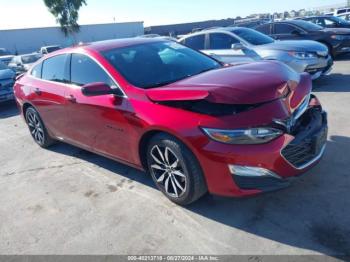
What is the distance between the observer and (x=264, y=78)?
11.2ft

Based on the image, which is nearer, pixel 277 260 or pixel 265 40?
pixel 277 260

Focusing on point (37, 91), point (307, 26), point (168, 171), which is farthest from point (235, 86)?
point (307, 26)

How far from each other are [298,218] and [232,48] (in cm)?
604

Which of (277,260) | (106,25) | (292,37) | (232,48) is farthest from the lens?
(106,25)

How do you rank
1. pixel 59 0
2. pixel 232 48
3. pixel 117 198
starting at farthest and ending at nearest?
pixel 59 0 < pixel 232 48 < pixel 117 198

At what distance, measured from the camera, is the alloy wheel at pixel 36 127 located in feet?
18.8

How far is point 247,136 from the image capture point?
2.94 metres

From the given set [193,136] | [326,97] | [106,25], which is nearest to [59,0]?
[106,25]

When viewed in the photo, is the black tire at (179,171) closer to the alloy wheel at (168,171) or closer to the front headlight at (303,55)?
the alloy wheel at (168,171)

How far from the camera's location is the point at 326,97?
7070 mm

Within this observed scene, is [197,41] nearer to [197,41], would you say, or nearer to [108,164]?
[197,41]

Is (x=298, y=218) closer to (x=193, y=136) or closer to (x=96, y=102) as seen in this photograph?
(x=193, y=136)

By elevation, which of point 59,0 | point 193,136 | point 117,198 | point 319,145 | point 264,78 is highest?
point 59,0

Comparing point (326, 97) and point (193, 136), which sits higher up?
point (193, 136)
